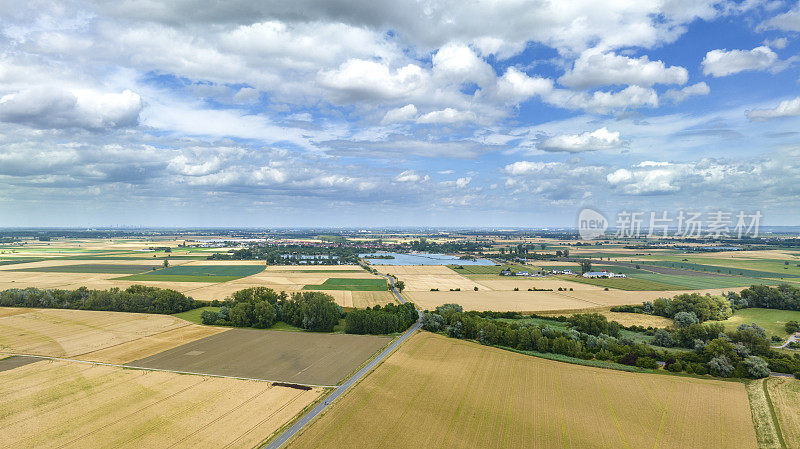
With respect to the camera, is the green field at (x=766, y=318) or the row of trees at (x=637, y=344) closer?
the row of trees at (x=637, y=344)

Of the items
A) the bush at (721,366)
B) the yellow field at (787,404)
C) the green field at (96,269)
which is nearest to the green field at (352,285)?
the green field at (96,269)

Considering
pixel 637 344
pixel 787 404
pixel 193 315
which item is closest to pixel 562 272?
pixel 637 344

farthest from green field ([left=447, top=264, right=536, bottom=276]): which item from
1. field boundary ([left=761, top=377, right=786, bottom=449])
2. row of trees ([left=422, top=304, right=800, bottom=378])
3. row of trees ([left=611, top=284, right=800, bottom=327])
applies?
field boundary ([left=761, top=377, right=786, bottom=449])

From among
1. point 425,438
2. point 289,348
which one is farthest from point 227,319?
point 425,438

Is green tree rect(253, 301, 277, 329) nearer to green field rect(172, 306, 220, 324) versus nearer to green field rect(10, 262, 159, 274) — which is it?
green field rect(172, 306, 220, 324)

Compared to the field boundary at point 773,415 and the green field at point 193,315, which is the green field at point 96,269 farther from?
the field boundary at point 773,415
